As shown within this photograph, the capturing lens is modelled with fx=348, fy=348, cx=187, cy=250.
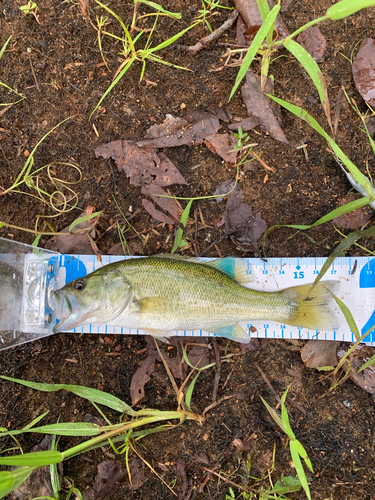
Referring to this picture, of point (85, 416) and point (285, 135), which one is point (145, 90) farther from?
point (85, 416)

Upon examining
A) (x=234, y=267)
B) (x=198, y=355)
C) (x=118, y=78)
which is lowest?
(x=198, y=355)

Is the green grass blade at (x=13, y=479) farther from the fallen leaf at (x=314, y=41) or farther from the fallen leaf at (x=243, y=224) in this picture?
the fallen leaf at (x=314, y=41)

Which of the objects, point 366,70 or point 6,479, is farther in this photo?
point 366,70

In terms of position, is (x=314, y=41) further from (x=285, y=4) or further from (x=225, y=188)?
(x=225, y=188)

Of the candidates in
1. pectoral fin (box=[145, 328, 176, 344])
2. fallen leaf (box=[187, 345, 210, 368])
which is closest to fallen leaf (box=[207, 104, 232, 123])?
pectoral fin (box=[145, 328, 176, 344])

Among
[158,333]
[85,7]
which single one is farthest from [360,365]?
[85,7]
